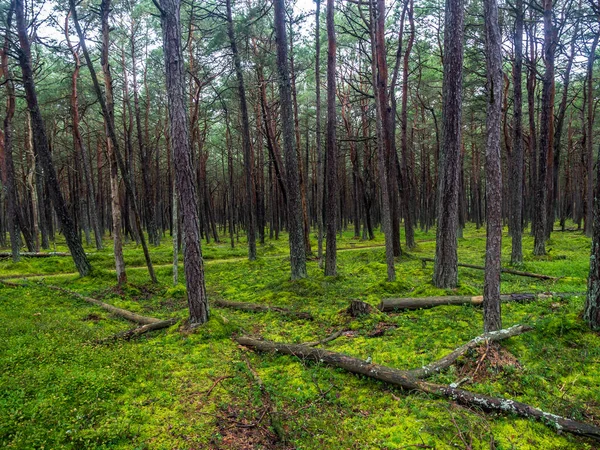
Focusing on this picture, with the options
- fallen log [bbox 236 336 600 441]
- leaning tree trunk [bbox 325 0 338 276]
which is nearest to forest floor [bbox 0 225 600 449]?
fallen log [bbox 236 336 600 441]

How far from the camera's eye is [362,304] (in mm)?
7598

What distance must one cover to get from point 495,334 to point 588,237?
20812 mm

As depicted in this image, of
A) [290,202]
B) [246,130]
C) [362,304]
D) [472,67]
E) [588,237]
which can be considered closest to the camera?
[362,304]

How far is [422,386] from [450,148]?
20.6 ft

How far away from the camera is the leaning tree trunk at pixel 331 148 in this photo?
10750 mm

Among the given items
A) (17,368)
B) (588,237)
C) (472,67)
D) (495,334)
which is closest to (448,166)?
(495,334)

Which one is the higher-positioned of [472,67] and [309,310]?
[472,67]

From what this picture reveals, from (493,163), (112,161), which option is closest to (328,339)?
(493,163)

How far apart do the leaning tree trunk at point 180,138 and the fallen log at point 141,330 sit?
46.2 inches

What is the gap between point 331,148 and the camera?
36.5ft

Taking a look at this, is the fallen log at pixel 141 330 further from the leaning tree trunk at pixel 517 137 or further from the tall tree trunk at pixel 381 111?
the leaning tree trunk at pixel 517 137

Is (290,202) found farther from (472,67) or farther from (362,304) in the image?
(472,67)

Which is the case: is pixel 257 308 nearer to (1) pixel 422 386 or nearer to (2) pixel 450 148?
(1) pixel 422 386

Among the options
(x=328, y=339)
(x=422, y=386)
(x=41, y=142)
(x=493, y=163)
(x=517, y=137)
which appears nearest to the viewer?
(x=422, y=386)
